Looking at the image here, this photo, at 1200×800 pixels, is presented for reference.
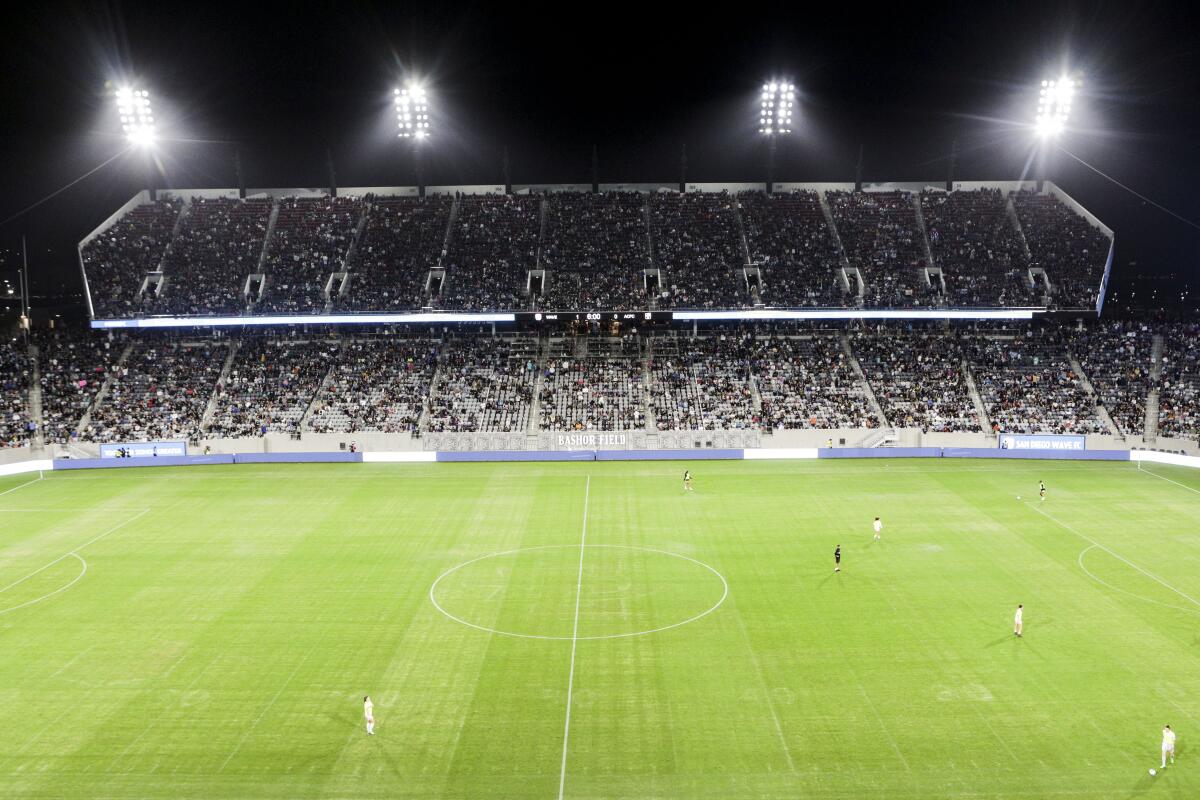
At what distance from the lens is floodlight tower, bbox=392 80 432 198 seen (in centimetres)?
6838

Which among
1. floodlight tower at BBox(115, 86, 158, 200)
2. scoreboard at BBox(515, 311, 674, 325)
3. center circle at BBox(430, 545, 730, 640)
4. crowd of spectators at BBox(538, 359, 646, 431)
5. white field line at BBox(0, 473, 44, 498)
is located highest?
floodlight tower at BBox(115, 86, 158, 200)

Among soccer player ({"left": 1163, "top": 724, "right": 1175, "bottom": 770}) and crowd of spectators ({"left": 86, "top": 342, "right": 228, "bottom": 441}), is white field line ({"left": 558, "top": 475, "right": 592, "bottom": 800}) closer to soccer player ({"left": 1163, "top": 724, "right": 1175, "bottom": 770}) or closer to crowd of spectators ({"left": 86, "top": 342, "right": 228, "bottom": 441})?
soccer player ({"left": 1163, "top": 724, "right": 1175, "bottom": 770})

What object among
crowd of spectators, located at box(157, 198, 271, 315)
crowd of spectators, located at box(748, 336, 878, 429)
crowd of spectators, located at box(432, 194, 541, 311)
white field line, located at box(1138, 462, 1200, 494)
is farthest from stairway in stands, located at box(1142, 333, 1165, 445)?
crowd of spectators, located at box(157, 198, 271, 315)

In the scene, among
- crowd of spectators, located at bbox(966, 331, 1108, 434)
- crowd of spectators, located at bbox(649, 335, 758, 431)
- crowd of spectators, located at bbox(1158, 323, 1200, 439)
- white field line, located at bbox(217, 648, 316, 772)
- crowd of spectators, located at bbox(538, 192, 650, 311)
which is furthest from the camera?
crowd of spectators, located at bbox(538, 192, 650, 311)

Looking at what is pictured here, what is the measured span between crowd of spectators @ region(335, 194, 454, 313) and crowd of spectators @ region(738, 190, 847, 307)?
25714 mm

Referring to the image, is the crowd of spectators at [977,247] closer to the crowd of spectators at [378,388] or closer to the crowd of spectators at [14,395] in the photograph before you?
the crowd of spectators at [378,388]

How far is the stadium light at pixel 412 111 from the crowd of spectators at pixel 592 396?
76.0 feet

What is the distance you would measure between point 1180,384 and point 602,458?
39.0 meters

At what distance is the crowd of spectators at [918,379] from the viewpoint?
55.8 meters

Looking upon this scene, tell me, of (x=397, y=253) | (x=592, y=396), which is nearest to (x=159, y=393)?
(x=397, y=253)

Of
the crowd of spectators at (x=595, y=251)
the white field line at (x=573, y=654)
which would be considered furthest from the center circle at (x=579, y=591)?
the crowd of spectators at (x=595, y=251)

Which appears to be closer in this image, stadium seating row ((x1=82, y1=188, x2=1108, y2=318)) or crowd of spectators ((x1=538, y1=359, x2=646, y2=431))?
crowd of spectators ((x1=538, y1=359, x2=646, y2=431))

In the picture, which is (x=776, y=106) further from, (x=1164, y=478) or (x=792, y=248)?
(x=1164, y=478)

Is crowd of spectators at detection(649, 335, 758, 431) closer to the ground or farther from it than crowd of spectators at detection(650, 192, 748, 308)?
closer to the ground
